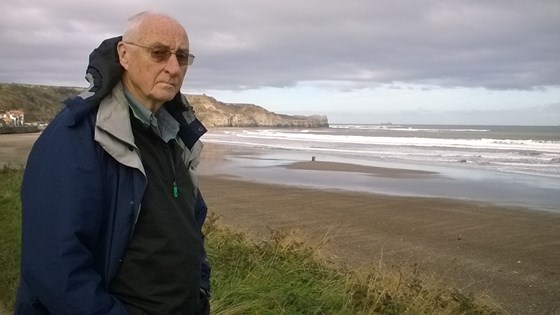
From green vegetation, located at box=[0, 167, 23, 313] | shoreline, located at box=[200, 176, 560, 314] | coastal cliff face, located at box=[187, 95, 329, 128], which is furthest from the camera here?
coastal cliff face, located at box=[187, 95, 329, 128]

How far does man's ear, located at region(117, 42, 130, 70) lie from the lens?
6.16 feet

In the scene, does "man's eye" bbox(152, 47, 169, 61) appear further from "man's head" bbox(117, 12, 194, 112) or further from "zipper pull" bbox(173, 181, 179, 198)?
"zipper pull" bbox(173, 181, 179, 198)

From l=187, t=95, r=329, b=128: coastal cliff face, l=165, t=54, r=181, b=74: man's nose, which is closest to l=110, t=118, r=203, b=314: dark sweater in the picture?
l=165, t=54, r=181, b=74: man's nose

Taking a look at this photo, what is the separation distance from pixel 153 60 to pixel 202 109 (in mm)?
121990

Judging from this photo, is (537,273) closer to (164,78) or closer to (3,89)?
(164,78)

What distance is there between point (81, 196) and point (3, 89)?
10792 cm

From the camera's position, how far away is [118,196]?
5.63ft

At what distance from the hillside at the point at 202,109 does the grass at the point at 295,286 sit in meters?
68.3

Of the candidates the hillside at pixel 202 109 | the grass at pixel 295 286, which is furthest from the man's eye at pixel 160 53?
the hillside at pixel 202 109

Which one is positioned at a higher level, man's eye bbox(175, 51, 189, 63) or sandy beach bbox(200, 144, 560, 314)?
man's eye bbox(175, 51, 189, 63)

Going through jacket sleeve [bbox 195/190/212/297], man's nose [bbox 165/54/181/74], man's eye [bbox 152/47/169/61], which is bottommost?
jacket sleeve [bbox 195/190/212/297]

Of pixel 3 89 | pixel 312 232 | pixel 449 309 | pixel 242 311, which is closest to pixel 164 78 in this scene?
pixel 242 311

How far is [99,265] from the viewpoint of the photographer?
1730 millimetres

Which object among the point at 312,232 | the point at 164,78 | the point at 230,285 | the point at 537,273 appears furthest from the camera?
the point at 312,232
